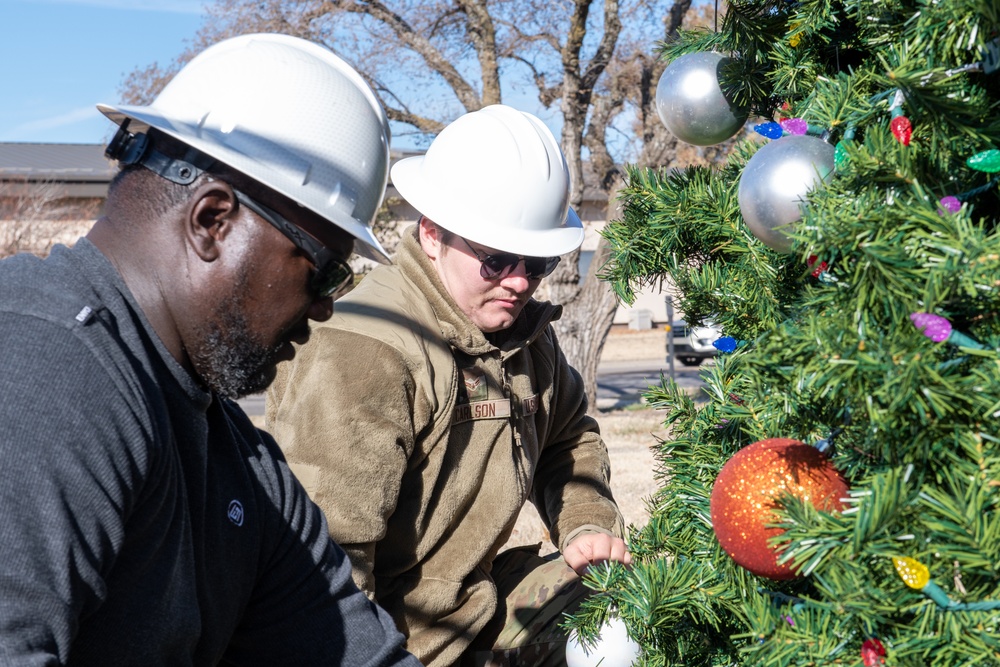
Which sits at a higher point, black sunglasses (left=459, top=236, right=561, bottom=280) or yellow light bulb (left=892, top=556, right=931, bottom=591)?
black sunglasses (left=459, top=236, right=561, bottom=280)

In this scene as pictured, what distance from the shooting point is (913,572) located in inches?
51.4

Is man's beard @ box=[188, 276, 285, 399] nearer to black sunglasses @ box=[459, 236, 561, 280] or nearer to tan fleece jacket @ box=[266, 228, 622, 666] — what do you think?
tan fleece jacket @ box=[266, 228, 622, 666]

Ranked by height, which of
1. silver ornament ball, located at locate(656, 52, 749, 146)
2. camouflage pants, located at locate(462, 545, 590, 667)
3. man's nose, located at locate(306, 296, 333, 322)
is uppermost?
silver ornament ball, located at locate(656, 52, 749, 146)

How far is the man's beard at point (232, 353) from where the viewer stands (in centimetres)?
172

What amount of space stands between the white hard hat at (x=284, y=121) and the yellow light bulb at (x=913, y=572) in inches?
40.7

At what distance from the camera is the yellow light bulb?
130 cm

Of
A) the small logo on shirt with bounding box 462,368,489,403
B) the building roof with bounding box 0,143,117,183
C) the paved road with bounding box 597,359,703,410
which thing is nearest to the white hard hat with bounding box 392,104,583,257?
the small logo on shirt with bounding box 462,368,489,403

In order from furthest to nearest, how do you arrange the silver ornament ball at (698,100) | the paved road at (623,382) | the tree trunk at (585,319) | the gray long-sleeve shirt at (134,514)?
the paved road at (623,382), the tree trunk at (585,319), the silver ornament ball at (698,100), the gray long-sleeve shirt at (134,514)

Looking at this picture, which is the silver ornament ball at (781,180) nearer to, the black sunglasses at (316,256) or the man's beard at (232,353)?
the black sunglasses at (316,256)

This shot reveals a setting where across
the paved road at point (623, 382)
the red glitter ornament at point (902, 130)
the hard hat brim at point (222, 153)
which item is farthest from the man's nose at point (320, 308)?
the paved road at point (623, 382)

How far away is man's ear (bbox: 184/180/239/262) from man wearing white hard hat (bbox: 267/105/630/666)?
0.94 metres

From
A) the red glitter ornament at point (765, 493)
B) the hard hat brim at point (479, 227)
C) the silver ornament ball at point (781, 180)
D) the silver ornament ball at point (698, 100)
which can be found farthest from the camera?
Result: the hard hat brim at point (479, 227)

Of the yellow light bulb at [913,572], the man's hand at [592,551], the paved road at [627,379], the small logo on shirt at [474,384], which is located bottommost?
the paved road at [627,379]

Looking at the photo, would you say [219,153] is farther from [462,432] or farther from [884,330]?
[462,432]
